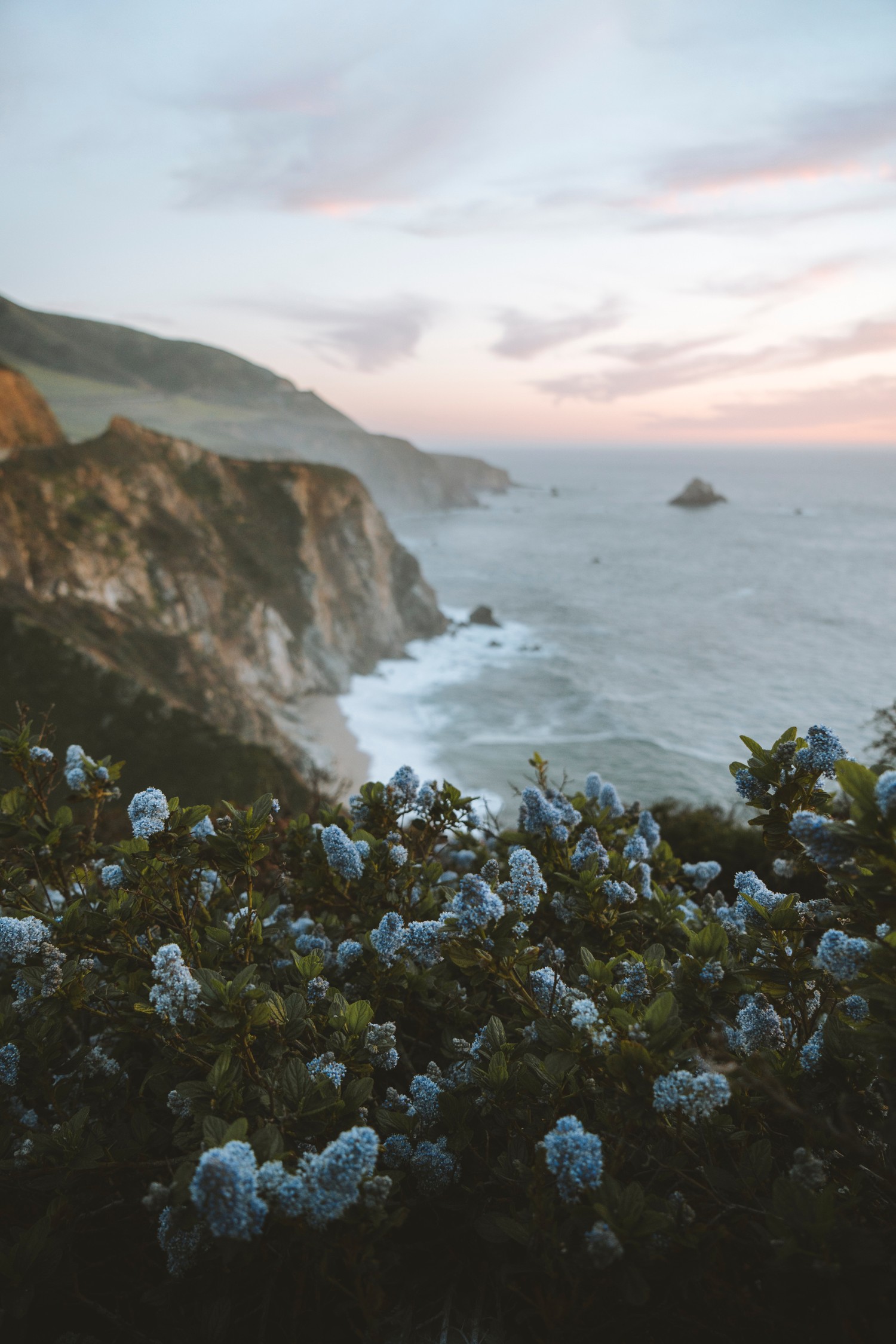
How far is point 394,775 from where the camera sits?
11.0 feet

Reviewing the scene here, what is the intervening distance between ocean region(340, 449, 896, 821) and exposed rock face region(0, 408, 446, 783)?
485cm

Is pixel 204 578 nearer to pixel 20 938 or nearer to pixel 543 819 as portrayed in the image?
pixel 543 819

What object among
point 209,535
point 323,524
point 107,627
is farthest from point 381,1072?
point 323,524

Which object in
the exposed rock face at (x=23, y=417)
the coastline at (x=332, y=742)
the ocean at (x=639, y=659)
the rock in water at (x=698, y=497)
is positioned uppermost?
the rock in water at (x=698, y=497)

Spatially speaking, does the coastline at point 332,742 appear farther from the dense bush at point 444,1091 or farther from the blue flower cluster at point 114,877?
the dense bush at point 444,1091

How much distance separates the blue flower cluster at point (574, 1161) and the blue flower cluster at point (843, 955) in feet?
2.52

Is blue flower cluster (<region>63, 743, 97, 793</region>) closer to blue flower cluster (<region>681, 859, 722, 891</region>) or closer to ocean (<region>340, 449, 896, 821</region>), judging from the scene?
blue flower cluster (<region>681, 859, 722, 891</region>)


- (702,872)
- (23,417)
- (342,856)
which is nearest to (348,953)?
(342,856)

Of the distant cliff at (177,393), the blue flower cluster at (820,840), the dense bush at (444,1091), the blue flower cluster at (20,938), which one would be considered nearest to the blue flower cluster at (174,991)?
the dense bush at (444,1091)

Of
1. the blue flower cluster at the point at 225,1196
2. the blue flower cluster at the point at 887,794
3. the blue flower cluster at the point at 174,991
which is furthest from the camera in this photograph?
the blue flower cluster at the point at 174,991

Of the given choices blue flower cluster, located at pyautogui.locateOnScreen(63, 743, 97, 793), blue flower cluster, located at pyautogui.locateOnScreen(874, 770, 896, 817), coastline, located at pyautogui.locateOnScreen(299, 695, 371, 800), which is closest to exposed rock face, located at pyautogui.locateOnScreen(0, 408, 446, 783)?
coastline, located at pyautogui.locateOnScreen(299, 695, 371, 800)

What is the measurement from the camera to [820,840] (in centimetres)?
171

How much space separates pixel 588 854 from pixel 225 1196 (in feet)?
6.54

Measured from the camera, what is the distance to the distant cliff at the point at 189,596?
24.9 metres
